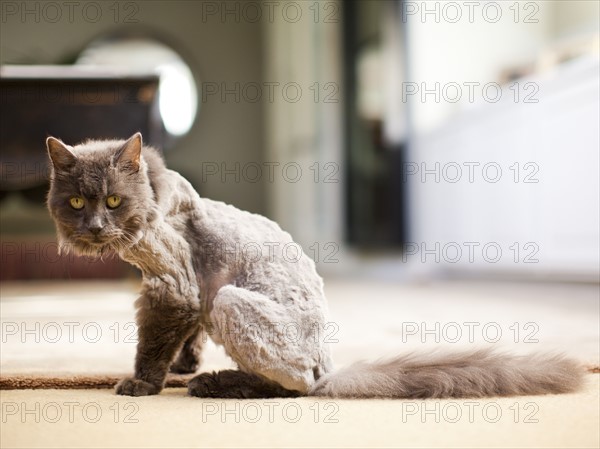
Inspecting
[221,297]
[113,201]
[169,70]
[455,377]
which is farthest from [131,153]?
[169,70]

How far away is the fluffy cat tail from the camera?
123 centimetres

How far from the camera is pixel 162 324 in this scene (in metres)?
1.32

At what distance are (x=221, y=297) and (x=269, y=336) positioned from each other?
107 mm

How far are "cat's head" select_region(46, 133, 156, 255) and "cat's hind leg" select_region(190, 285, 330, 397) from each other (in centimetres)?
21

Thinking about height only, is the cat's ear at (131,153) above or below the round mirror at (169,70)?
below

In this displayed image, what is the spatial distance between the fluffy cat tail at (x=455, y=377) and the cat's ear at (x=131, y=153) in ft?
1.67

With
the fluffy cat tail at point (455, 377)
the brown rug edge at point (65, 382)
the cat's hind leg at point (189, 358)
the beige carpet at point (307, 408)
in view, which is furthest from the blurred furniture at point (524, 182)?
the brown rug edge at point (65, 382)

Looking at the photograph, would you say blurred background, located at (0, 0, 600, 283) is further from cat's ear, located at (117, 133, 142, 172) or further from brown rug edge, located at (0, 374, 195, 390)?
cat's ear, located at (117, 133, 142, 172)

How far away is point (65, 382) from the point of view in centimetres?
143

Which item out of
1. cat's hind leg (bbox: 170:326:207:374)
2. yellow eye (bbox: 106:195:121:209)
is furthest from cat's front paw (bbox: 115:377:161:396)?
yellow eye (bbox: 106:195:121:209)

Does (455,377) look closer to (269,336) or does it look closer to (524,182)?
(269,336)

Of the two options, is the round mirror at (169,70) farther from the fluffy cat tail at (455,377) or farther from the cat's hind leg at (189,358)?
the fluffy cat tail at (455,377)

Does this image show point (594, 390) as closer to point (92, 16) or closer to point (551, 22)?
point (551, 22)

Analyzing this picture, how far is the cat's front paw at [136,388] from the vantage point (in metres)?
1.31
